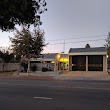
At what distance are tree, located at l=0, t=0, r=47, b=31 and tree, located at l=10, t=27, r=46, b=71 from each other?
3071cm

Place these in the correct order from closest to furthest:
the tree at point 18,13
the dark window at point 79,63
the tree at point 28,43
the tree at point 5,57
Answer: the tree at point 18,13 → the tree at point 28,43 → the tree at point 5,57 → the dark window at point 79,63

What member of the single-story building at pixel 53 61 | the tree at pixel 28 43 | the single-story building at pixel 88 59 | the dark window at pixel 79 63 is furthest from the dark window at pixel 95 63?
the tree at pixel 28 43

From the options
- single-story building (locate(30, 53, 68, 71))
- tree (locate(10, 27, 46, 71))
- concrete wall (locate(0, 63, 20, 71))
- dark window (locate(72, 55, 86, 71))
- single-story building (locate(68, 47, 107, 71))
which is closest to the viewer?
tree (locate(10, 27, 46, 71))

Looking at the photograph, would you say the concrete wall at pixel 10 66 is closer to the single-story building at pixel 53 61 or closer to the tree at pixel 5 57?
the tree at pixel 5 57

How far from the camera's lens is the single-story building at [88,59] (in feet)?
170

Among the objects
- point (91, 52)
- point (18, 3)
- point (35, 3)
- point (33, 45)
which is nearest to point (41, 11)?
point (35, 3)

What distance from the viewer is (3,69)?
54688mm

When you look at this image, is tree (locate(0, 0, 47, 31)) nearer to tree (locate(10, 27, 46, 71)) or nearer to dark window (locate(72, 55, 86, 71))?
tree (locate(10, 27, 46, 71))

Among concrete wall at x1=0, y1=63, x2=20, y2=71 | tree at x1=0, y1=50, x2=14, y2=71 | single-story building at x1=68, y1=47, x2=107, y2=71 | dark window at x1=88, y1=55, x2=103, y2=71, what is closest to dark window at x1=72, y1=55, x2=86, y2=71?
single-story building at x1=68, y1=47, x2=107, y2=71

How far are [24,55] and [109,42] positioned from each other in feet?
44.6

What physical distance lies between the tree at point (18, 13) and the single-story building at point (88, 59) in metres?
41.0

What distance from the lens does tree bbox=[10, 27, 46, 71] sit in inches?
1654

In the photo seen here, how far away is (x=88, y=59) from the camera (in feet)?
175

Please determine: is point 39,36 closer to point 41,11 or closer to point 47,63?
point 47,63
